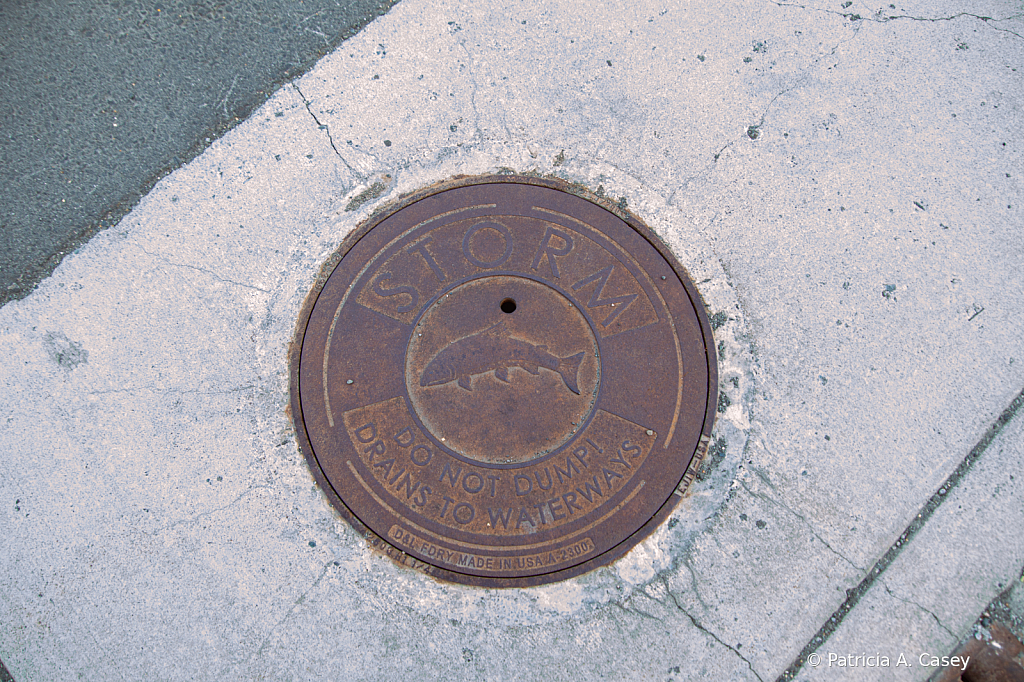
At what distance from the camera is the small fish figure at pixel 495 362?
1975mm

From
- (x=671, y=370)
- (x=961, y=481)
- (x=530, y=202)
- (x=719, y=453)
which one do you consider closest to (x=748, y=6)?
(x=530, y=202)

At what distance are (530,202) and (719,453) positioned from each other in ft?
3.63

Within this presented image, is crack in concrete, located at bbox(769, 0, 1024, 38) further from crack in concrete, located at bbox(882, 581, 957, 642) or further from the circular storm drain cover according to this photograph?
crack in concrete, located at bbox(882, 581, 957, 642)

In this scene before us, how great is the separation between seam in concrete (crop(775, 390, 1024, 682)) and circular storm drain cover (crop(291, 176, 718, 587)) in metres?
0.59

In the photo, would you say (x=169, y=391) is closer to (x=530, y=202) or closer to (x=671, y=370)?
(x=530, y=202)

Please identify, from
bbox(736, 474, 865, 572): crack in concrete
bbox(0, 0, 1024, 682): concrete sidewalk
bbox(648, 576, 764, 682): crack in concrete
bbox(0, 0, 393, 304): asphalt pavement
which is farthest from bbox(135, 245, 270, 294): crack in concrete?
bbox(736, 474, 865, 572): crack in concrete

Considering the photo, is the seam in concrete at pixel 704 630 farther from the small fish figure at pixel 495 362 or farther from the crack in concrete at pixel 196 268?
the crack in concrete at pixel 196 268

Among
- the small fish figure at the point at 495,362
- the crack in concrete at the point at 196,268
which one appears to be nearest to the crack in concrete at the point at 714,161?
the small fish figure at the point at 495,362

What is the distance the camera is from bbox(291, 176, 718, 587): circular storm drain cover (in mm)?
1904

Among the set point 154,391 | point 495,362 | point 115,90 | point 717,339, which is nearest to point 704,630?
point 717,339

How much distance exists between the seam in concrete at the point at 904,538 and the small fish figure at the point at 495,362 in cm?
107

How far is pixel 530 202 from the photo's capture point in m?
2.16

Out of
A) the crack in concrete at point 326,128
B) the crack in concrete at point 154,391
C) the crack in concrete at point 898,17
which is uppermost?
the crack in concrete at point 898,17

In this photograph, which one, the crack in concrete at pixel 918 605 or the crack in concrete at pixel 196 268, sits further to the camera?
the crack in concrete at pixel 196 268
